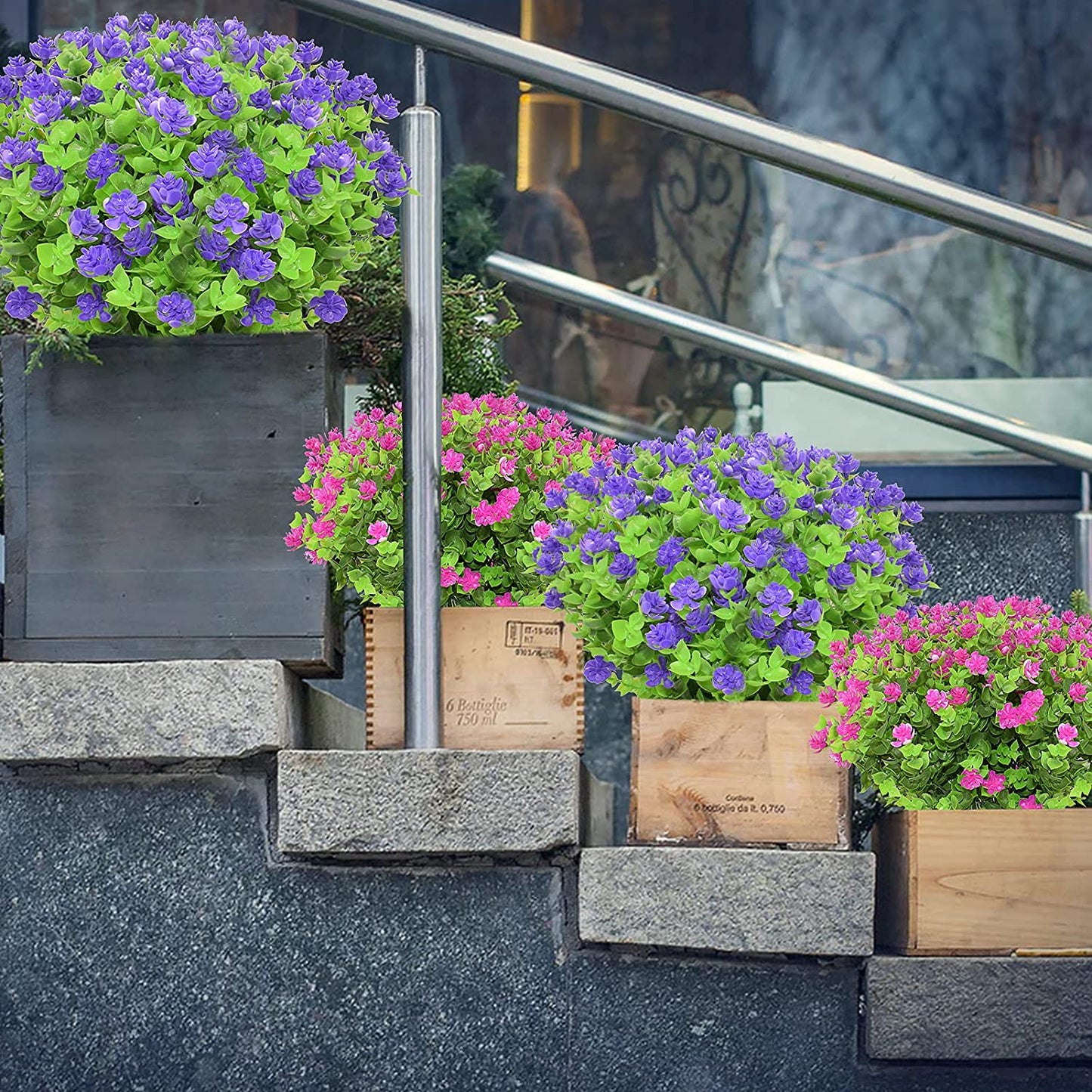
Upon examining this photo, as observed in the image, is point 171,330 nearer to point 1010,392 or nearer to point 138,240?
point 138,240

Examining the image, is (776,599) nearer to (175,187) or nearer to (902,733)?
(902,733)

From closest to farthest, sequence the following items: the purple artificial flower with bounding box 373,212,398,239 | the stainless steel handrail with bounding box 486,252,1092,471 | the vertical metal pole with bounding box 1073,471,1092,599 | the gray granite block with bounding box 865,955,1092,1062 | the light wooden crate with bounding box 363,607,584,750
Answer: the gray granite block with bounding box 865,955,1092,1062 → the light wooden crate with bounding box 363,607,584,750 → the purple artificial flower with bounding box 373,212,398,239 → the vertical metal pole with bounding box 1073,471,1092,599 → the stainless steel handrail with bounding box 486,252,1092,471

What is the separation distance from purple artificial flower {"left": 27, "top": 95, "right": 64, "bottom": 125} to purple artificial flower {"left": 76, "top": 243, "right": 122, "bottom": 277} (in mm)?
154

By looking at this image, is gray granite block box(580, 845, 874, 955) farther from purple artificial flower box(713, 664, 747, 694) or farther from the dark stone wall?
purple artificial flower box(713, 664, 747, 694)

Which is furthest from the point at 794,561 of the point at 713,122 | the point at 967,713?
the point at 713,122

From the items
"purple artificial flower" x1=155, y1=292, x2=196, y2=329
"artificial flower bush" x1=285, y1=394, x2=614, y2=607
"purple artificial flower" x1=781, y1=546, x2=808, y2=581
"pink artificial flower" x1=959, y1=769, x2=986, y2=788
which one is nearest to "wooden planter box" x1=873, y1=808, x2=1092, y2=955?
"pink artificial flower" x1=959, y1=769, x2=986, y2=788

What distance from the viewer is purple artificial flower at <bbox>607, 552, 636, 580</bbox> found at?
2.30m

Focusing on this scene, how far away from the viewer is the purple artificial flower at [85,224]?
231cm

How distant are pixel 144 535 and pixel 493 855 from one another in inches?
21.9

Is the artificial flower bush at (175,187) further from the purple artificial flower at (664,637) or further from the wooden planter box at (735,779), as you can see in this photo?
the wooden planter box at (735,779)

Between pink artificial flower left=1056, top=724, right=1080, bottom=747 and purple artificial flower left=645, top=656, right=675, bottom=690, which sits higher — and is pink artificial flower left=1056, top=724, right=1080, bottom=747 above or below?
below

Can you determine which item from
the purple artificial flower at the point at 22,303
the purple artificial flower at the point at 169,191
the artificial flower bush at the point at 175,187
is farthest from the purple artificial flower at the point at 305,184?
the purple artificial flower at the point at 22,303

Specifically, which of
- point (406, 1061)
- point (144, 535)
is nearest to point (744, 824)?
point (406, 1061)

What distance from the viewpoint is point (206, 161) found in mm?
2305
